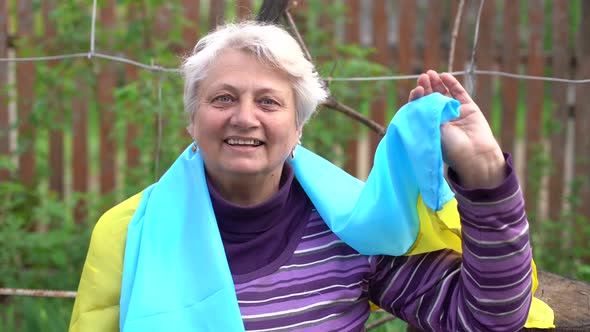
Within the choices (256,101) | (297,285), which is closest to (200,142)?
(256,101)

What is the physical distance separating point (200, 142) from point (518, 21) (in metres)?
3.56

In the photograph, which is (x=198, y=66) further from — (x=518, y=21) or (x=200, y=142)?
(x=518, y=21)

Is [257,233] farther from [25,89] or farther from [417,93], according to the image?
[25,89]

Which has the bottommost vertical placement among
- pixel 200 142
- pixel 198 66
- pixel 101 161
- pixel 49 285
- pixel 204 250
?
pixel 49 285

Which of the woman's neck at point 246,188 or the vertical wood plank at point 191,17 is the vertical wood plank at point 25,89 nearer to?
the vertical wood plank at point 191,17

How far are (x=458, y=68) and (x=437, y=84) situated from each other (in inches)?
138

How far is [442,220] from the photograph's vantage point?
5.89 ft

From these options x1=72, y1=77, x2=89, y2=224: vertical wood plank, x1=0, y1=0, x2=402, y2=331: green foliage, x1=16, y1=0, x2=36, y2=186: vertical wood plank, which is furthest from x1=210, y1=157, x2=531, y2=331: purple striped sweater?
x1=72, y1=77, x2=89, y2=224: vertical wood plank

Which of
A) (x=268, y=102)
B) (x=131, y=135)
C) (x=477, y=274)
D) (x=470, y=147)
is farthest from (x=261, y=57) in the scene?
(x=131, y=135)

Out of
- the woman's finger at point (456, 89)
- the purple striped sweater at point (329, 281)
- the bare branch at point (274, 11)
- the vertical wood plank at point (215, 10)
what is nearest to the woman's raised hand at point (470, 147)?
the woman's finger at point (456, 89)

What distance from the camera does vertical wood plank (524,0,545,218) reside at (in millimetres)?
4867

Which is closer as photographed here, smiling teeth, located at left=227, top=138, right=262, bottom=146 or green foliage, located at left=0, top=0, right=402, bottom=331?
smiling teeth, located at left=227, top=138, right=262, bottom=146

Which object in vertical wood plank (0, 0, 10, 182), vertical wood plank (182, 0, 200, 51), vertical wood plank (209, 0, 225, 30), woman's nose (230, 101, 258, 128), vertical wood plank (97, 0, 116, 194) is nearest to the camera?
woman's nose (230, 101, 258, 128)

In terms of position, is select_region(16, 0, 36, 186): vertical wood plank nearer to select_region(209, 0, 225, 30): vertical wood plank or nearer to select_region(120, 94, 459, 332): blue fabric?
select_region(209, 0, 225, 30): vertical wood plank
